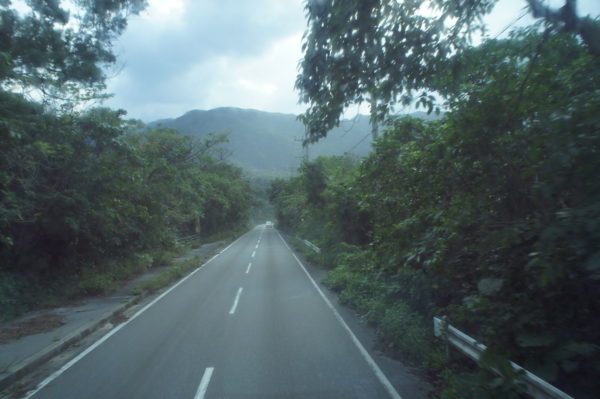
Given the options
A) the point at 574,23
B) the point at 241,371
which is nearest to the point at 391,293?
the point at 241,371

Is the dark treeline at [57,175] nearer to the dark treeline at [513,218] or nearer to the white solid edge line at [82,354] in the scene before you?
the white solid edge line at [82,354]

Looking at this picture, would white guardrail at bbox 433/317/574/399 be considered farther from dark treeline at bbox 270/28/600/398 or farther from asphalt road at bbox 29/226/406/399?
asphalt road at bbox 29/226/406/399

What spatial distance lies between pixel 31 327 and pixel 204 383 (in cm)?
526

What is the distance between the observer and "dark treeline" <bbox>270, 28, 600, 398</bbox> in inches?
111

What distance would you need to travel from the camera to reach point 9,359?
599 centimetres

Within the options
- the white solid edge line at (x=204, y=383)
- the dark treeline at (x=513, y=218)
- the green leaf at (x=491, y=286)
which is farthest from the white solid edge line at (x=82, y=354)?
the green leaf at (x=491, y=286)

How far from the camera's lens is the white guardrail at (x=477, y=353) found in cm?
332

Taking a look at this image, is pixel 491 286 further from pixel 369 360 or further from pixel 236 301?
pixel 236 301

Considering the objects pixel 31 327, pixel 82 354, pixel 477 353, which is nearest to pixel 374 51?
pixel 477 353

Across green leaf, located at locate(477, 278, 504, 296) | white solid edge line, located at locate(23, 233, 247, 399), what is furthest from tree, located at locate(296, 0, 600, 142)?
white solid edge line, located at locate(23, 233, 247, 399)

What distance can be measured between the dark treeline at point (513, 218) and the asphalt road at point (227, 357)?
3.77 feet

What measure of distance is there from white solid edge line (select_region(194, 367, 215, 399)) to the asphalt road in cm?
1

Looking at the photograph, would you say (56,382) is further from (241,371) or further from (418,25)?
(418,25)

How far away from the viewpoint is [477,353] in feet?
14.9
